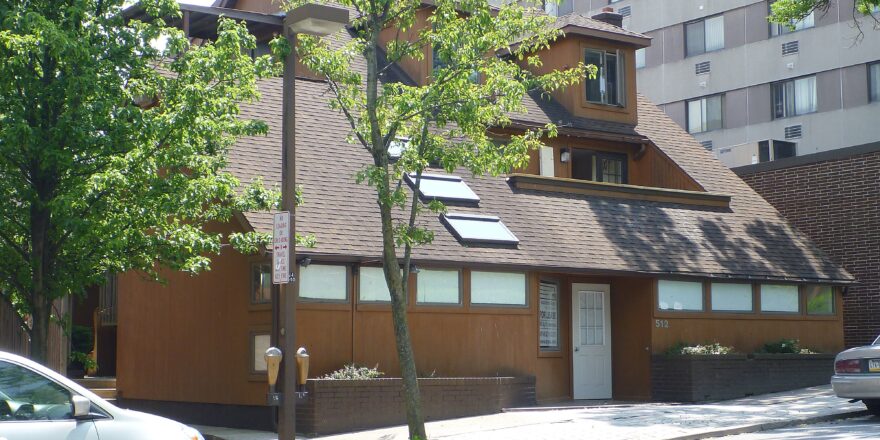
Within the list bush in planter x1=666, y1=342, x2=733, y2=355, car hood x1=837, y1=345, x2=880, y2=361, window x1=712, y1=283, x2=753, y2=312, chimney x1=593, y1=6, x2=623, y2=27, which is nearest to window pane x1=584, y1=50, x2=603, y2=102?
chimney x1=593, y1=6, x2=623, y2=27

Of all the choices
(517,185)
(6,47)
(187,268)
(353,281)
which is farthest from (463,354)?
(6,47)

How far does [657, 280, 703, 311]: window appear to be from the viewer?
2209 cm

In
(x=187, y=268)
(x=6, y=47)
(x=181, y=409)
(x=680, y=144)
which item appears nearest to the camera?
(x=6, y=47)

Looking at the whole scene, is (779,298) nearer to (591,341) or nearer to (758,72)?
(591,341)

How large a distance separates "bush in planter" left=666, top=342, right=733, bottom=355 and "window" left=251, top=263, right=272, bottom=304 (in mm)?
7670

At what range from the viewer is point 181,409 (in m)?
19.8

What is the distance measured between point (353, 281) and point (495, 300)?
→ 9.16 ft

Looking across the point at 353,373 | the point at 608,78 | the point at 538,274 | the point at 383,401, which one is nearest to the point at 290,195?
the point at 353,373

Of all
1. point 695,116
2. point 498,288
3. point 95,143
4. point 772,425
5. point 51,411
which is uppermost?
point 695,116

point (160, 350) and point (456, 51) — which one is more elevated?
point (456, 51)

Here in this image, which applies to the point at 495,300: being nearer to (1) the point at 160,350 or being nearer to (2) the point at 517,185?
(2) the point at 517,185

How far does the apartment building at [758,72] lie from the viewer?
140 ft

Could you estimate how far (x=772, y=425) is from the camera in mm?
16844

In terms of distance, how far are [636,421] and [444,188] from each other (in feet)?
18.7
